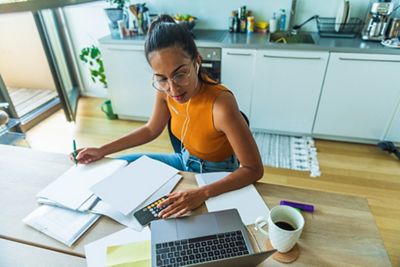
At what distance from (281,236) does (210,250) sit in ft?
0.63

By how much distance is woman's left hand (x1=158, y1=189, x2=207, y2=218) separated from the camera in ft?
2.80

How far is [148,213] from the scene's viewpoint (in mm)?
860

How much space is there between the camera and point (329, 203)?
2.92ft

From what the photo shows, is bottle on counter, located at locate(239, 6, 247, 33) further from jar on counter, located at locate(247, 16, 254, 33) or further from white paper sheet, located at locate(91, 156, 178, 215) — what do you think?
white paper sheet, located at locate(91, 156, 178, 215)

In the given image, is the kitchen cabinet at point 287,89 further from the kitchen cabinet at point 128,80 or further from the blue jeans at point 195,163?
the blue jeans at point 195,163

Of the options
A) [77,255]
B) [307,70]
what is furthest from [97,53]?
[77,255]

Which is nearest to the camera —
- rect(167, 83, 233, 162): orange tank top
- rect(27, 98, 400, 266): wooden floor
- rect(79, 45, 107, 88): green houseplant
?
rect(167, 83, 233, 162): orange tank top

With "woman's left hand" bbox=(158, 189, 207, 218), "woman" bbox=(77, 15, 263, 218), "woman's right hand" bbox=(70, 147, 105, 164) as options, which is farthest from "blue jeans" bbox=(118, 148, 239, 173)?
"woman's left hand" bbox=(158, 189, 207, 218)

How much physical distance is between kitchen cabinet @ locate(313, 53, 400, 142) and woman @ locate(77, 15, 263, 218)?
146 cm

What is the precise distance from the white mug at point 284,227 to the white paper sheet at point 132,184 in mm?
408

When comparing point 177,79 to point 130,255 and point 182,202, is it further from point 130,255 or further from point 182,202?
point 130,255

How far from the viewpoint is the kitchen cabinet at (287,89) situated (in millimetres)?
2189

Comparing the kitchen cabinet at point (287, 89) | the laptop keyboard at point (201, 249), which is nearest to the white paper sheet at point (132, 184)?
the laptop keyboard at point (201, 249)

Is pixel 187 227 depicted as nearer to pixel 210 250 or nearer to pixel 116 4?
pixel 210 250
